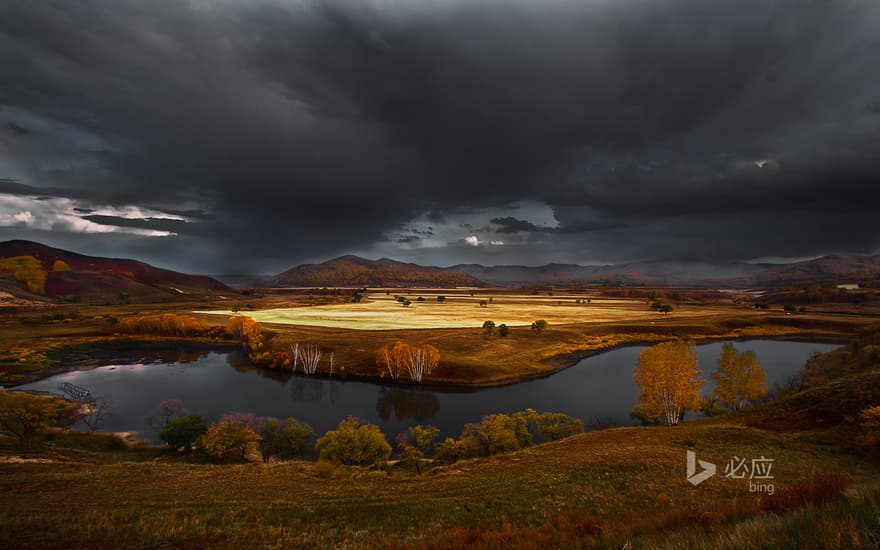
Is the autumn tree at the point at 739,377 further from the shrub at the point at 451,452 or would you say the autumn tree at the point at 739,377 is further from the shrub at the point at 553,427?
the shrub at the point at 451,452

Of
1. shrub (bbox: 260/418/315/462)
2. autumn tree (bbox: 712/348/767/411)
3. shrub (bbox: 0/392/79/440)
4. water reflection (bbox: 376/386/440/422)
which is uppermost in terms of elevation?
autumn tree (bbox: 712/348/767/411)

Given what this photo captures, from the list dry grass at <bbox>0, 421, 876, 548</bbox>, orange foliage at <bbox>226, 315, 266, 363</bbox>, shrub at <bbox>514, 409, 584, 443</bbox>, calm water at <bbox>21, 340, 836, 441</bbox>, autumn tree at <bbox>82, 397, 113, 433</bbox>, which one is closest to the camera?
dry grass at <bbox>0, 421, 876, 548</bbox>

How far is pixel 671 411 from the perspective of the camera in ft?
145

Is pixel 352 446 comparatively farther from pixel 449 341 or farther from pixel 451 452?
pixel 449 341

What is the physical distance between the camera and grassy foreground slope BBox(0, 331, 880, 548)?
7.67m

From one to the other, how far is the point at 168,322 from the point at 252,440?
10297 cm

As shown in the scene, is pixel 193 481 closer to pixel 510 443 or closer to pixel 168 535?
pixel 168 535

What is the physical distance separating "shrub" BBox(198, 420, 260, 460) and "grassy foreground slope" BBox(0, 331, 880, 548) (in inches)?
413

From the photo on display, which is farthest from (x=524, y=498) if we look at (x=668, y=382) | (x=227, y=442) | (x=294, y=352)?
(x=294, y=352)

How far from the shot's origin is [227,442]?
35156mm

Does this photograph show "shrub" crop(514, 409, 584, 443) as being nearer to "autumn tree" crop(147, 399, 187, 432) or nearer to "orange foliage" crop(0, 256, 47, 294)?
"autumn tree" crop(147, 399, 187, 432)

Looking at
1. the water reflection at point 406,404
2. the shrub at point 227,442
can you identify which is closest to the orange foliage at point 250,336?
the water reflection at point 406,404

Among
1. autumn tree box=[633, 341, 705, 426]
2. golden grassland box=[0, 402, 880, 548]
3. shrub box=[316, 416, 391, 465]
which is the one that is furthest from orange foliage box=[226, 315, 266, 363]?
autumn tree box=[633, 341, 705, 426]

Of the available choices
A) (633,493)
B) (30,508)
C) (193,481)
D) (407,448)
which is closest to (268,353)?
(407,448)
